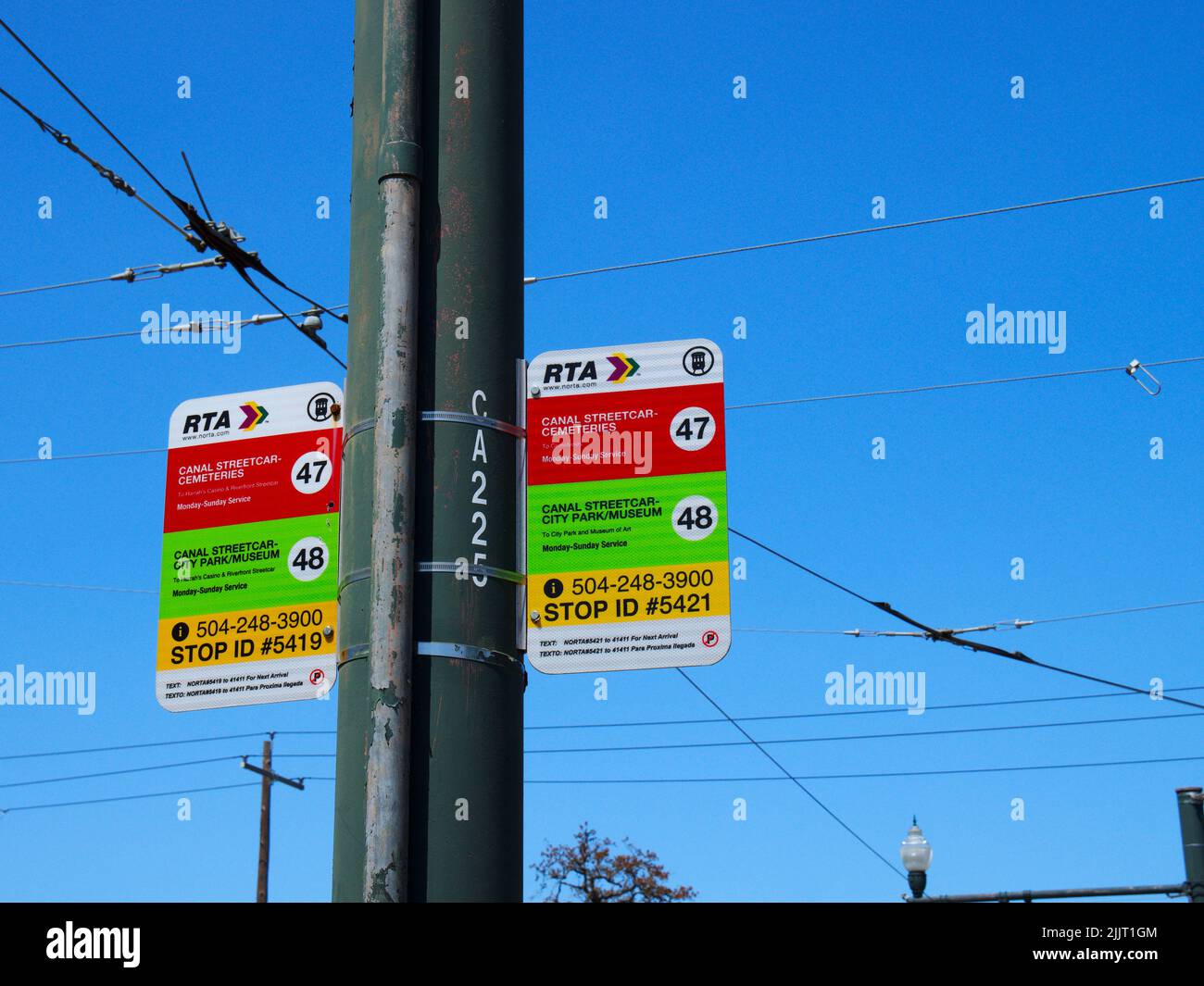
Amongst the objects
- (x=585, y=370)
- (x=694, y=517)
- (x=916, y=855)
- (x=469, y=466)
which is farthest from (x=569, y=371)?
(x=916, y=855)

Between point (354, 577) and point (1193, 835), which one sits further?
point (1193, 835)

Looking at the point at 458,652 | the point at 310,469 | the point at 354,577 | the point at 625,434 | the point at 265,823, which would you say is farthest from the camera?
the point at 265,823

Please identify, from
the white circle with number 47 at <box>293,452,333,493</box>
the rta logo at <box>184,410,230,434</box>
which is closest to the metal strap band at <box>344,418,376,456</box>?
the white circle with number 47 at <box>293,452,333,493</box>

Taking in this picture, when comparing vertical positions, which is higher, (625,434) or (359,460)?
(625,434)

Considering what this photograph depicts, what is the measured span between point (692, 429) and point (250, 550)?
1561 mm

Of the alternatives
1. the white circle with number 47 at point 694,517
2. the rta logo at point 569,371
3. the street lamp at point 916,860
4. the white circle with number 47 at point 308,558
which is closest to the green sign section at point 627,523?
the white circle with number 47 at point 694,517

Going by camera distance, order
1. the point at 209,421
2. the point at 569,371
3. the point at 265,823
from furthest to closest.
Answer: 1. the point at 265,823
2. the point at 209,421
3. the point at 569,371

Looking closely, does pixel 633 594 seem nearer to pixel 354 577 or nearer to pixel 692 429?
pixel 692 429

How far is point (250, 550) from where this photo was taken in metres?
5.40

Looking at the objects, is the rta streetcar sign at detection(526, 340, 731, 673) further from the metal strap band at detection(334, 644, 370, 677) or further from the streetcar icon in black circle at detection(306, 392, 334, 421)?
the metal strap band at detection(334, 644, 370, 677)

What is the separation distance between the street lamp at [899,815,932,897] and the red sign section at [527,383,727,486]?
56.2 ft

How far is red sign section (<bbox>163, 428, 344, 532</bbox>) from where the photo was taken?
528 cm

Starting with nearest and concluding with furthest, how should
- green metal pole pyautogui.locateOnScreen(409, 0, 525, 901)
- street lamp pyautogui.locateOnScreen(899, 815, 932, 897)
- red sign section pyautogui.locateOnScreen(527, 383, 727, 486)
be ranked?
green metal pole pyautogui.locateOnScreen(409, 0, 525, 901)
red sign section pyautogui.locateOnScreen(527, 383, 727, 486)
street lamp pyautogui.locateOnScreen(899, 815, 932, 897)
